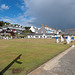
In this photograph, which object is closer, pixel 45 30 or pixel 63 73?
pixel 63 73

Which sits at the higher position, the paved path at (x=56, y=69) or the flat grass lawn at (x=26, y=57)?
the flat grass lawn at (x=26, y=57)

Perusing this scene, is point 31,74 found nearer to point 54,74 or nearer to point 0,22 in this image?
point 54,74

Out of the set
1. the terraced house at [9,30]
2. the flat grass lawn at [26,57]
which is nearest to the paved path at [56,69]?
the flat grass lawn at [26,57]

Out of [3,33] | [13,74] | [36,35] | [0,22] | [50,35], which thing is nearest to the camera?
[13,74]

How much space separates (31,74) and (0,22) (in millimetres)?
98619

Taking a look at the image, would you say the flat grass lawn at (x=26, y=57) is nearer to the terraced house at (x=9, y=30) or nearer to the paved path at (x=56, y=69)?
the paved path at (x=56, y=69)

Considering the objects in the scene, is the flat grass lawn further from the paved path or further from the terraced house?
the terraced house

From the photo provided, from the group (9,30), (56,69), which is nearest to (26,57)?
(56,69)

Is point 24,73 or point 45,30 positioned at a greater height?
point 45,30

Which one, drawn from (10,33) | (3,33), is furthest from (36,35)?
(3,33)

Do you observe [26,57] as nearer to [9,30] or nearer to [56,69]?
[56,69]

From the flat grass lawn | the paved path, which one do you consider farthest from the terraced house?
the paved path

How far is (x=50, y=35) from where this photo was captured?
188 ft

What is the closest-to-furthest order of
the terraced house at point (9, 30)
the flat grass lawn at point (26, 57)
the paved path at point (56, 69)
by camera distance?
the paved path at point (56, 69)
the flat grass lawn at point (26, 57)
the terraced house at point (9, 30)
